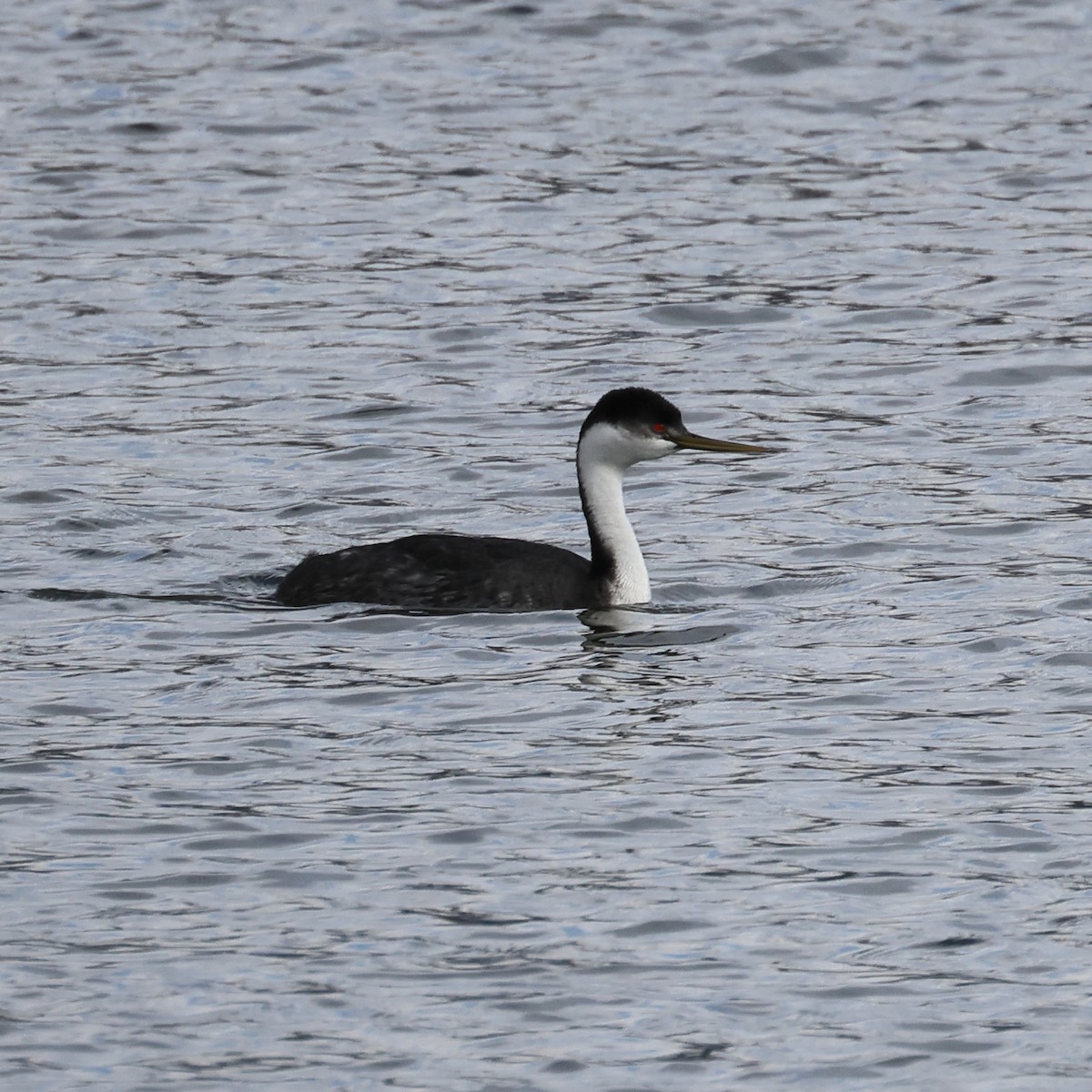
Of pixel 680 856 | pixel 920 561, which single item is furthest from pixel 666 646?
pixel 680 856

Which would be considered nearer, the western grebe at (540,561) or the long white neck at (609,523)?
the western grebe at (540,561)

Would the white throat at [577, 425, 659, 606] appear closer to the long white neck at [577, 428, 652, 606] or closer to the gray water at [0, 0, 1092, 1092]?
the long white neck at [577, 428, 652, 606]

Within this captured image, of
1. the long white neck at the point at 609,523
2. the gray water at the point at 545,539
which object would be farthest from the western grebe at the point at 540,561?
the gray water at the point at 545,539

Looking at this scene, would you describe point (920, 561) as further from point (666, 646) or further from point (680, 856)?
point (680, 856)

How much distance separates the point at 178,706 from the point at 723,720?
226 centimetres

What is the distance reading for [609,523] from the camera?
13391 millimetres

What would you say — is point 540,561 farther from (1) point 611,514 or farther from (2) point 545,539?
(2) point 545,539

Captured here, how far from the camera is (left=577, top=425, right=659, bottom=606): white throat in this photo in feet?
43.6

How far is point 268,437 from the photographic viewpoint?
16578 mm

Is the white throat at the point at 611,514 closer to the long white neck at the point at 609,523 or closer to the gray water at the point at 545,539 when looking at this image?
the long white neck at the point at 609,523

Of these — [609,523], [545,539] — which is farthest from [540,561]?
[545,539]

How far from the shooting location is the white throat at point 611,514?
1328 centimetres

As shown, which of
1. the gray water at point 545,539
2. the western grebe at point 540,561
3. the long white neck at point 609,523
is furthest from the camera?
the long white neck at point 609,523

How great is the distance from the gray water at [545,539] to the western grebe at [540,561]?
0.18 m
